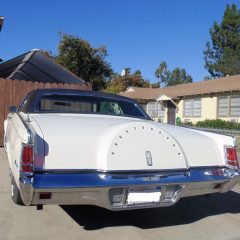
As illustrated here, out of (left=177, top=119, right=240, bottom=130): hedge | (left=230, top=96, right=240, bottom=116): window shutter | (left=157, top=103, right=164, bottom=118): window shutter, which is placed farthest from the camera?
(left=157, top=103, right=164, bottom=118): window shutter

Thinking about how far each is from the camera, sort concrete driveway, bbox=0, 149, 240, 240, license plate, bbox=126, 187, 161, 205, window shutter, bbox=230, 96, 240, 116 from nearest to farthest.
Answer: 1. license plate, bbox=126, 187, 161, 205
2. concrete driveway, bbox=0, 149, 240, 240
3. window shutter, bbox=230, 96, 240, 116

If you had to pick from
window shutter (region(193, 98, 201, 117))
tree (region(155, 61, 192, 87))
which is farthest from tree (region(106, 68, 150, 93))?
window shutter (region(193, 98, 201, 117))

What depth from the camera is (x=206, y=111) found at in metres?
29.5

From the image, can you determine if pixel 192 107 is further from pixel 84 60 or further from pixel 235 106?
pixel 84 60

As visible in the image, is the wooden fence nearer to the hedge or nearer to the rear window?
the rear window

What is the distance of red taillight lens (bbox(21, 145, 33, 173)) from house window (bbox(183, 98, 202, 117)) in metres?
26.9

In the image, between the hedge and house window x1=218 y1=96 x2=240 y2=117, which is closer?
the hedge

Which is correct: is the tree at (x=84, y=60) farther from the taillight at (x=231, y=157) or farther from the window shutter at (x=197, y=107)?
the taillight at (x=231, y=157)

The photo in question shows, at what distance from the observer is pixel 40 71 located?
14.3 metres

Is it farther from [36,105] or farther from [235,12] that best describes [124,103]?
[235,12]

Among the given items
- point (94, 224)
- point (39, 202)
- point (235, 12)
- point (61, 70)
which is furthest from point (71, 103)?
point (235, 12)

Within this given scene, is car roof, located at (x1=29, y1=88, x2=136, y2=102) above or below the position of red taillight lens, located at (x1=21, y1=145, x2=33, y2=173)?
above

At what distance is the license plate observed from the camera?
14.6ft

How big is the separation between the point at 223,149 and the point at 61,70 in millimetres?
10037
